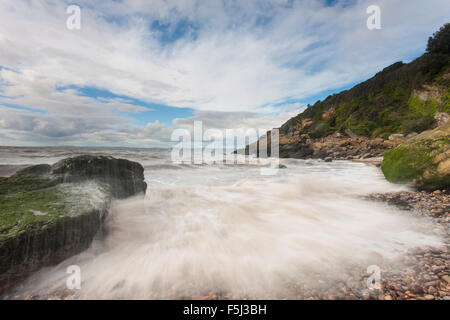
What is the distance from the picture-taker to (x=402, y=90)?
37719 millimetres

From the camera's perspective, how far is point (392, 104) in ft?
122

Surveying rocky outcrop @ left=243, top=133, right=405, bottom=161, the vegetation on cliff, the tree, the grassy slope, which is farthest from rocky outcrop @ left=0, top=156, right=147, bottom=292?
the tree

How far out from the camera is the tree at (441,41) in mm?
31156

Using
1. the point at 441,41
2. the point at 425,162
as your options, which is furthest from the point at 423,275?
the point at 441,41

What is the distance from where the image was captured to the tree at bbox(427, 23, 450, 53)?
31156 mm

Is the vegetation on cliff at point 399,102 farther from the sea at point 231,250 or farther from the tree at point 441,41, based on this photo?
the sea at point 231,250

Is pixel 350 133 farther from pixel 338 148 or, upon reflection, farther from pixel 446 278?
pixel 446 278

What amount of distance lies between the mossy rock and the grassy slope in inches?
1152

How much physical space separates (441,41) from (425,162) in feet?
152

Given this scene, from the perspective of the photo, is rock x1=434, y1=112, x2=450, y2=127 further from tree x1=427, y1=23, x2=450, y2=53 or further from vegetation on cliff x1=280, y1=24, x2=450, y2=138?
tree x1=427, y1=23, x2=450, y2=53
